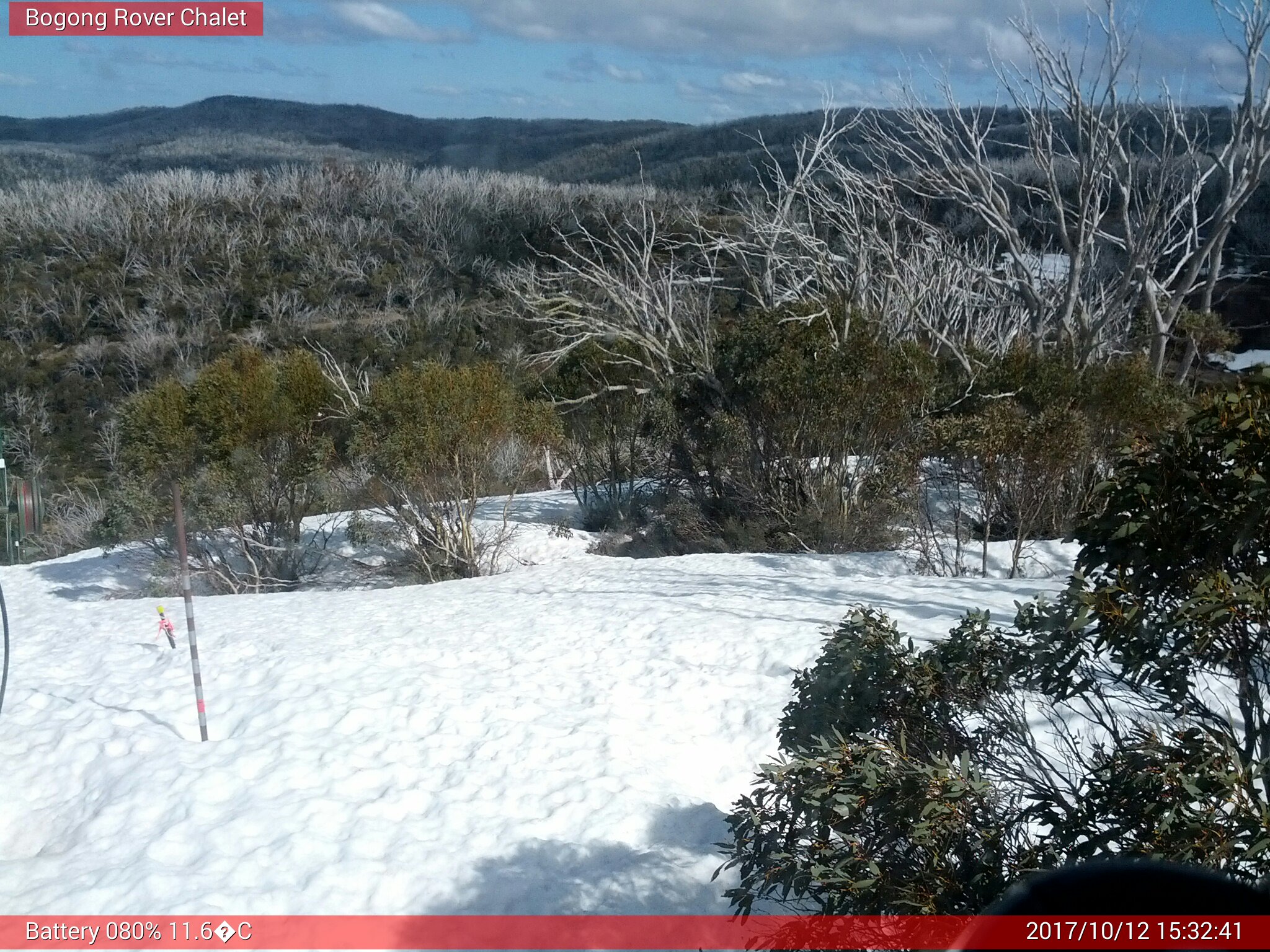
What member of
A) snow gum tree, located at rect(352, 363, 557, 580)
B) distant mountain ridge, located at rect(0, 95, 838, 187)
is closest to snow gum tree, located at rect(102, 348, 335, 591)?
snow gum tree, located at rect(352, 363, 557, 580)

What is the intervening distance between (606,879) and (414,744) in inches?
74.3

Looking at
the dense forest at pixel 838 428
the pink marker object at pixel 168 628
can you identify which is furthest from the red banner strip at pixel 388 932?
the pink marker object at pixel 168 628

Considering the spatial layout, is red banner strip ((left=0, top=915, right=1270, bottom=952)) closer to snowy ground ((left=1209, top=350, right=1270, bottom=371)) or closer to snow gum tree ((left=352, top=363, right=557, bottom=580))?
snow gum tree ((left=352, top=363, right=557, bottom=580))

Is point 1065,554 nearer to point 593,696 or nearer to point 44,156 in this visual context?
point 593,696

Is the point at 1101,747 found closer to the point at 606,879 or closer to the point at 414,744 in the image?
the point at 606,879

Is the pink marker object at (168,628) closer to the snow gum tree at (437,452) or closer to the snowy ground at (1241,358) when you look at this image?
the snow gum tree at (437,452)

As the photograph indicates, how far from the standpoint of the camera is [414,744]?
5984 millimetres

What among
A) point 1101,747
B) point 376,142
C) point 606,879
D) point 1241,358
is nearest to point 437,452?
point 606,879

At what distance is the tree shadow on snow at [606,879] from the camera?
428 cm

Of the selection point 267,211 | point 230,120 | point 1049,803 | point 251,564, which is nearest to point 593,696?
point 1049,803

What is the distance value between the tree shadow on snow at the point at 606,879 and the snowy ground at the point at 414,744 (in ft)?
0.04

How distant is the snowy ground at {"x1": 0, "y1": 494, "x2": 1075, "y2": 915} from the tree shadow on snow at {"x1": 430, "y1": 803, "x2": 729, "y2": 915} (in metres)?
0.01

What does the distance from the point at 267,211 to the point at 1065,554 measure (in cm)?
4086

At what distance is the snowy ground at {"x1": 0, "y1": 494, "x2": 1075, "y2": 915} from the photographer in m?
4.47
